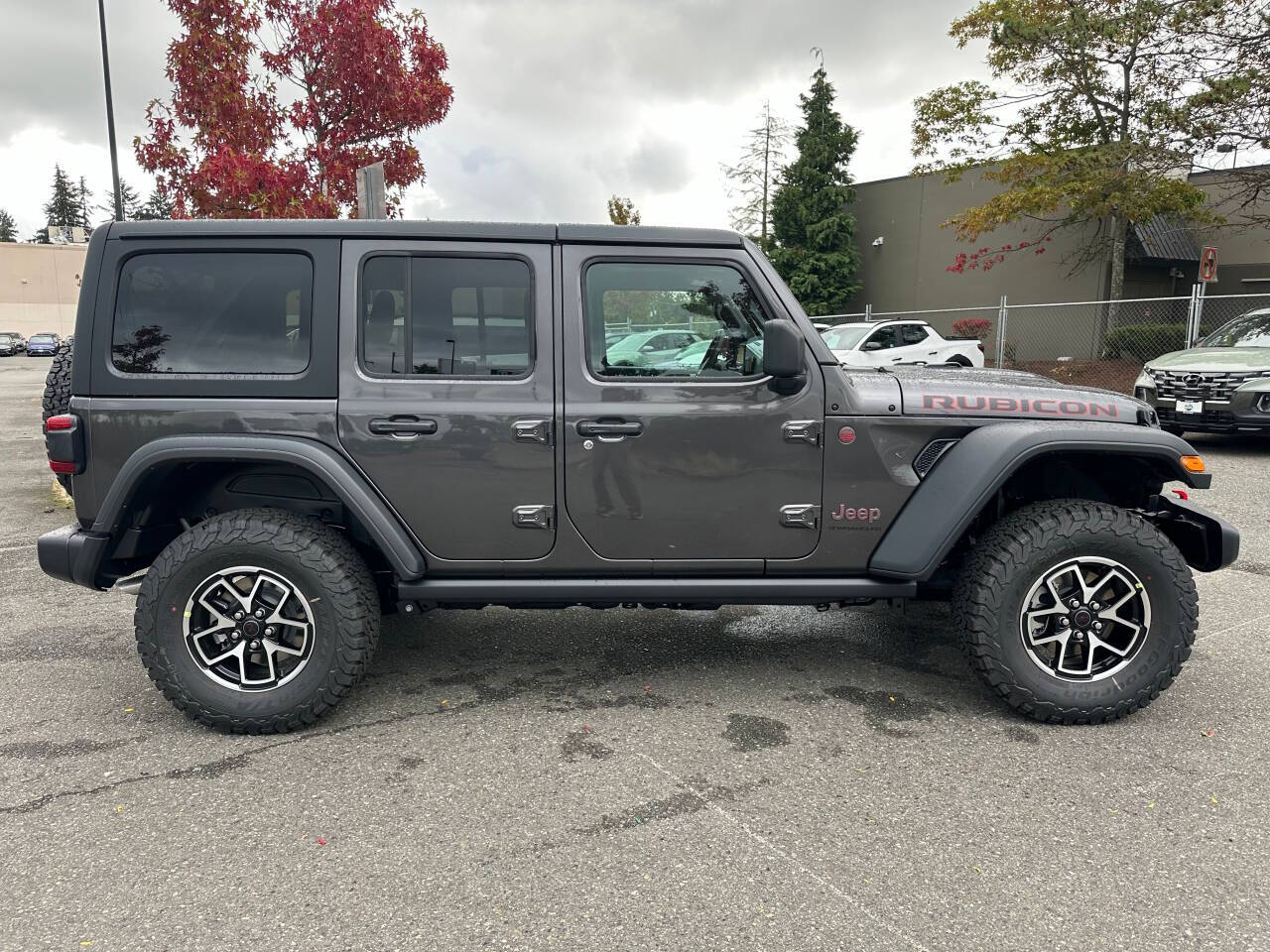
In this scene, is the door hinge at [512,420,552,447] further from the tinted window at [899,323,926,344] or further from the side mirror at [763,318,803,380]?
the tinted window at [899,323,926,344]

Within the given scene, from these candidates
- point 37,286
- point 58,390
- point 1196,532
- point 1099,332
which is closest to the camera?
point 1196,532

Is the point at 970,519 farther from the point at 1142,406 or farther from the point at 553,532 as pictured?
the point at 553,532

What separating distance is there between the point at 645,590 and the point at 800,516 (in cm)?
68

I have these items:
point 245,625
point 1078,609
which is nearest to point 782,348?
point 1078,609

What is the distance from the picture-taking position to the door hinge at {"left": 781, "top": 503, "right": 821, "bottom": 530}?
11.1 feet

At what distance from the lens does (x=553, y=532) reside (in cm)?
337

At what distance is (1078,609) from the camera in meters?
3.30

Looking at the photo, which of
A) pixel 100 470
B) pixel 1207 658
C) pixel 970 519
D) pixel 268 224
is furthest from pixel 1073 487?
pixel 100 470

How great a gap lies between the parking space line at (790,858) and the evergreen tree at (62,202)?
122688mm

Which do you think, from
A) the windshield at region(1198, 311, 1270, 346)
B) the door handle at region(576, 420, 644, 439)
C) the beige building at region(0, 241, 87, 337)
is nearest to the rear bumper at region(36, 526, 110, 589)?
the door handle at region(576, 420, 644, 439)

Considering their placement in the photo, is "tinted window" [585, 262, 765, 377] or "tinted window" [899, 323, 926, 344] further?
"tinted window" [899, 323, 926, 344]

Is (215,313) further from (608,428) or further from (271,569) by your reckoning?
(608,428)

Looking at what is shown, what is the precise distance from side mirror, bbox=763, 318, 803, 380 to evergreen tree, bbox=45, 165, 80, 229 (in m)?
122

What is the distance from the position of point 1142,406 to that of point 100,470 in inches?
163
